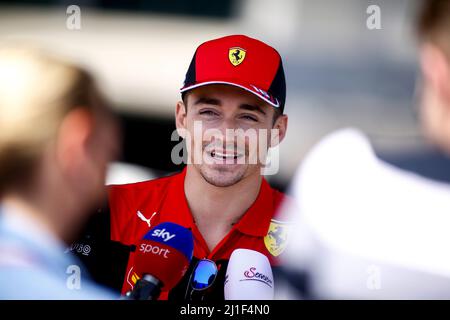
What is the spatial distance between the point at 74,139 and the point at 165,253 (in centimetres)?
40

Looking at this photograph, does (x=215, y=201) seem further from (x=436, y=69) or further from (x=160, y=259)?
(x=436, y=69)

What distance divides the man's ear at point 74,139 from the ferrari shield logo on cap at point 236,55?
0.54m

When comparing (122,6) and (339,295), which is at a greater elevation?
(122,6)

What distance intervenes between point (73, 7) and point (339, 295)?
1274 millimetres

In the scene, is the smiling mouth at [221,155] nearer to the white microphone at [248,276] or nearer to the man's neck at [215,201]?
the man's neck at [215,201]

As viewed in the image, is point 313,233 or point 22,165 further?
point 313,233

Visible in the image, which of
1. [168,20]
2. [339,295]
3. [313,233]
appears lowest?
[339,295]

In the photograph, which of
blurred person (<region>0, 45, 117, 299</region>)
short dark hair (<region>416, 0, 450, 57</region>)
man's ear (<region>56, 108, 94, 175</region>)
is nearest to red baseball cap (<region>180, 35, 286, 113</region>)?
blurred person (<region>0, 45, 117, 299</region>)

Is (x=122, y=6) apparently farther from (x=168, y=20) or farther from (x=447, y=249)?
(x=447, y=249)

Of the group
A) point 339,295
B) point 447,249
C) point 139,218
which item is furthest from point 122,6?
point 447,249

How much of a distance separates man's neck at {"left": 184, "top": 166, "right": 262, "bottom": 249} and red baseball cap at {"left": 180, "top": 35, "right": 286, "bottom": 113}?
28 centimetres

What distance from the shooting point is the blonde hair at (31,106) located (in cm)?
177

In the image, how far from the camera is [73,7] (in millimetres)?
2270

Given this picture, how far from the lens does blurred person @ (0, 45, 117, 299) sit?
5.26 feet
